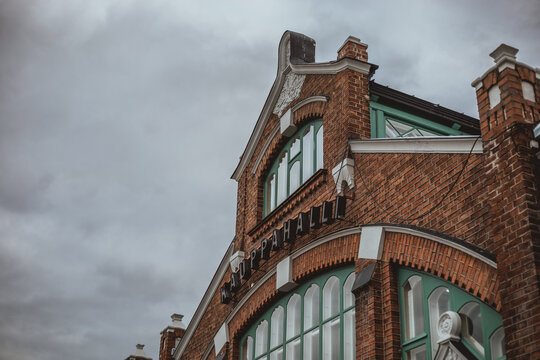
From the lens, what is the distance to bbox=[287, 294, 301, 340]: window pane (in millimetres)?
13641

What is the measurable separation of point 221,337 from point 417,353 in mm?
7098

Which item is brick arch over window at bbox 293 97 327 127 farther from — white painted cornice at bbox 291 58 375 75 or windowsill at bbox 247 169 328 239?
windowsill at bbox 247 169 328 239

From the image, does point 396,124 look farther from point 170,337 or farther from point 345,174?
point 170,337

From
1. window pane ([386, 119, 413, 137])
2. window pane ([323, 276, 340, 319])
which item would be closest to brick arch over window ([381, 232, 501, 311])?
window pane ([323, 276, 340, 319])

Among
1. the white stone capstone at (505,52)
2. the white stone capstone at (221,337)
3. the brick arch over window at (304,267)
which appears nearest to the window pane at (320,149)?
the brick arch over window at (304,267)

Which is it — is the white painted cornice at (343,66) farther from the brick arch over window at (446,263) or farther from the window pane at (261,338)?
the window pane at (261,338)

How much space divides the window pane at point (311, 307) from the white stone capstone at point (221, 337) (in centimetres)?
344

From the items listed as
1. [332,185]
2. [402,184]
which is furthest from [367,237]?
[332,185]

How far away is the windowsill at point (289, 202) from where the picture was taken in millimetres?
13902

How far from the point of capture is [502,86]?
945cm

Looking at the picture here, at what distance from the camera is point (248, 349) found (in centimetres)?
1535

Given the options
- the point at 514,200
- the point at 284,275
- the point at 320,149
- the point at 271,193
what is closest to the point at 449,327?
the point at 514,200

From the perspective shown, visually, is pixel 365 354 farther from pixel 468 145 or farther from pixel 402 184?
pixel 468 145

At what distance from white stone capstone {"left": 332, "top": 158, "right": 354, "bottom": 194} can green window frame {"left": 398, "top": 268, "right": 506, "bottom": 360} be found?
94.2 inches
